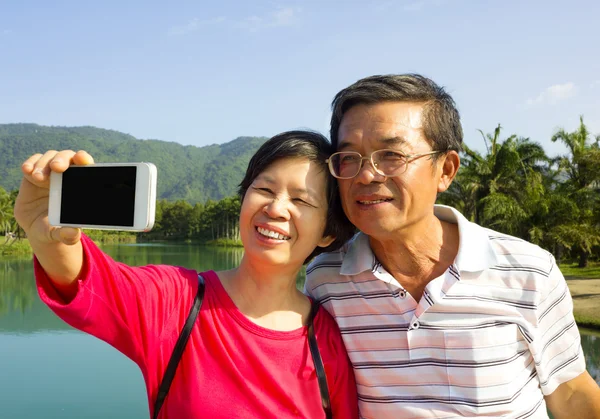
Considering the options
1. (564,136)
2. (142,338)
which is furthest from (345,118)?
(564,136)

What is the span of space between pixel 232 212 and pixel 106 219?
59.4 m

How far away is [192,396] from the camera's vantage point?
5.29 ft

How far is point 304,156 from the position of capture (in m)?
1.89

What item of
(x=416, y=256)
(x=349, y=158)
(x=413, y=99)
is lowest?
(x=416, y=256)

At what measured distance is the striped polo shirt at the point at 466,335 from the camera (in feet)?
6.27

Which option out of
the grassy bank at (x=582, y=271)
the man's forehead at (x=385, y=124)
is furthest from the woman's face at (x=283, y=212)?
the grassy bank at (x=582, y=271)

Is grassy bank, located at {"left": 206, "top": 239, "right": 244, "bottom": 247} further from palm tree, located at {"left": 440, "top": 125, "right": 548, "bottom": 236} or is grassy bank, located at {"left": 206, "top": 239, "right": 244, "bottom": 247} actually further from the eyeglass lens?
the eyeglass lens

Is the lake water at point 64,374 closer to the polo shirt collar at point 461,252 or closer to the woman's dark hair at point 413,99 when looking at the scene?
the polo shirt collar at point 461,252

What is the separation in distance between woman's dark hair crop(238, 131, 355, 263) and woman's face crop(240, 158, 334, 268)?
0.02m

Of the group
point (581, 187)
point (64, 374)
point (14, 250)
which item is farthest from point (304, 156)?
point (14, 250)

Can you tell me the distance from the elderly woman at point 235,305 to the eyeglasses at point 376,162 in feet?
0.20

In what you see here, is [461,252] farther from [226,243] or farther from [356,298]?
[226,243]

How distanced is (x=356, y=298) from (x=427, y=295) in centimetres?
29

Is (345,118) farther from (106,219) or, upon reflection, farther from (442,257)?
(106,219)
